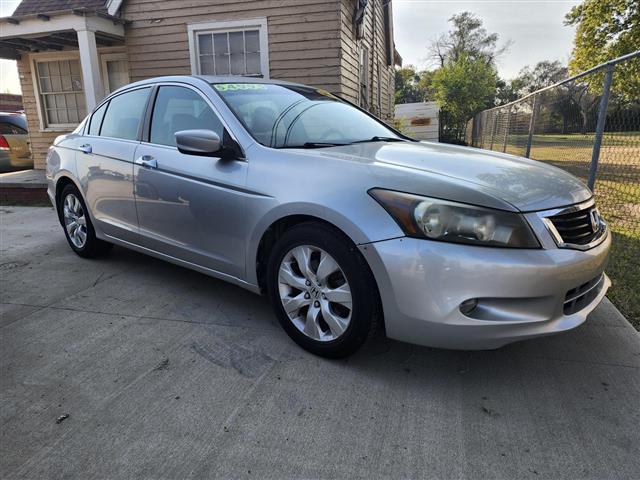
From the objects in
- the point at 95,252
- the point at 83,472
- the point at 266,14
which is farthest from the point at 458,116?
the point at 83,472

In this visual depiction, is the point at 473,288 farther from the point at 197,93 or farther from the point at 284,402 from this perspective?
the point at 197,93

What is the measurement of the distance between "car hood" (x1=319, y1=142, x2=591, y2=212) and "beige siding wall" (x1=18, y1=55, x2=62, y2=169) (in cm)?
1027

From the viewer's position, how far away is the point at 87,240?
14.7ft

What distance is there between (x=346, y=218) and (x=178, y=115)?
178cm

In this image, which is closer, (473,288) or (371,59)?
(473,288)

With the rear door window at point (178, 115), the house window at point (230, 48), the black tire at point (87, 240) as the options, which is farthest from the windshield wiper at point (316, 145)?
the house window at point (230, 48)

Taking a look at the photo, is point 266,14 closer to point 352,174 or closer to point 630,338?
point 352,174

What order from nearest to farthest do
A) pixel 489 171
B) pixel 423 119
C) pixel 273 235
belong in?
pixel 489 171
pixel 273 235
pixel 423 119

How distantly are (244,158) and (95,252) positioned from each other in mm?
2432

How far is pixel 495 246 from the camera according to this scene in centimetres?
215

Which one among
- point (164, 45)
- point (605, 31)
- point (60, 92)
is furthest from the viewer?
point (605, 31)

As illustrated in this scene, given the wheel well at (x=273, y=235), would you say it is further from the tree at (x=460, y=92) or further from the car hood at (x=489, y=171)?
the tree at (x=460, y=92)

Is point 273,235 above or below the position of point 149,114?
below

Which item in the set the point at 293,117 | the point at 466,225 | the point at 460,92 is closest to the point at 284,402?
the point at 466,225
